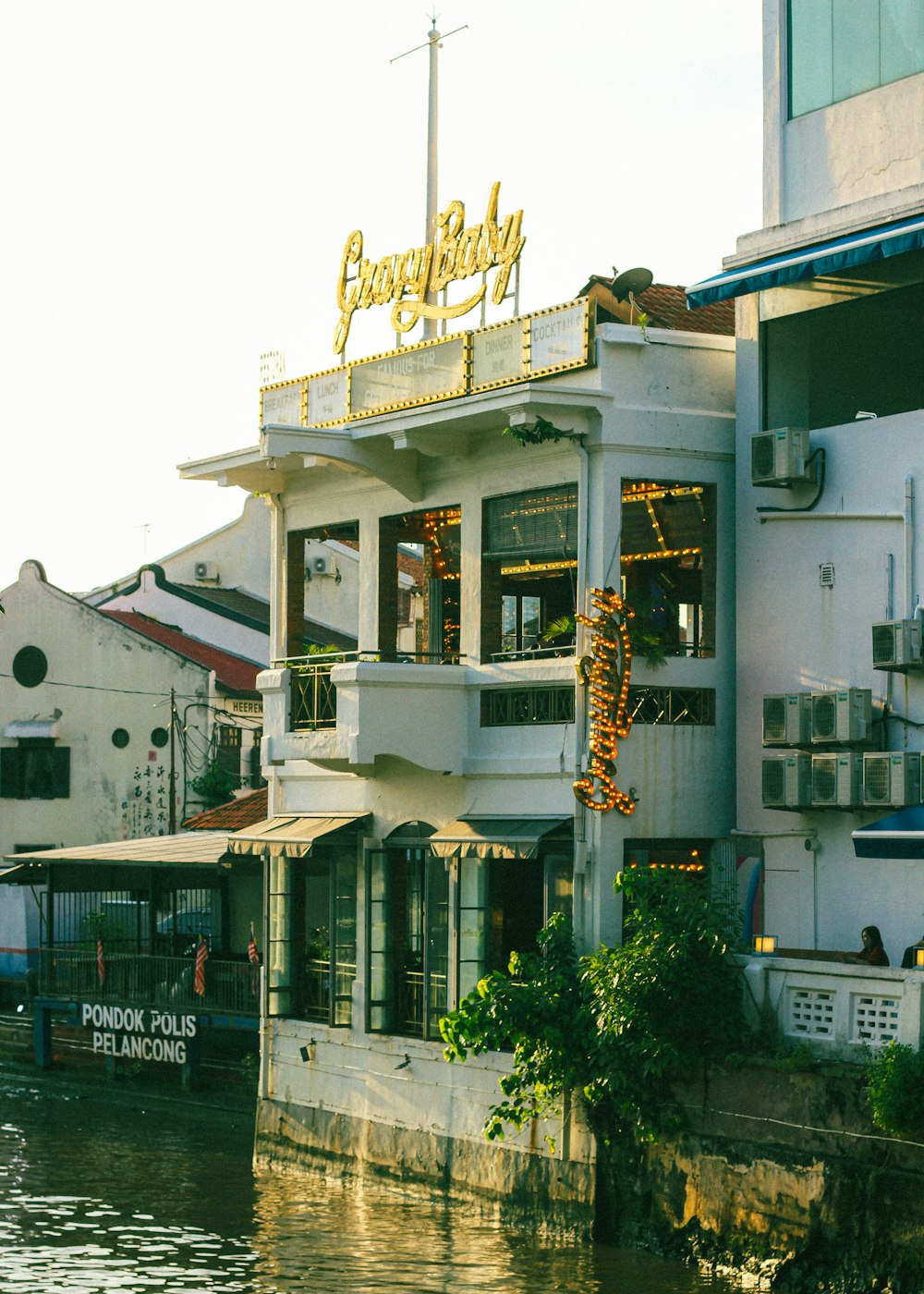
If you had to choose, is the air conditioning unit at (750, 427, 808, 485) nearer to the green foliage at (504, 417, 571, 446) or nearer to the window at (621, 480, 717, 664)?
the window at (621, 480, 717, 664)

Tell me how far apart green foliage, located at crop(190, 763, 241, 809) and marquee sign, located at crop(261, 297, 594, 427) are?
23.2m

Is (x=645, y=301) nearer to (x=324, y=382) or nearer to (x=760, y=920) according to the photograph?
(x=324, y=382)

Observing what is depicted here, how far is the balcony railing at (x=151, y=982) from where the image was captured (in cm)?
3084

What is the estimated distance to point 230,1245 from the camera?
22.5m

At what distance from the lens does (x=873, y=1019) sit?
1878cm

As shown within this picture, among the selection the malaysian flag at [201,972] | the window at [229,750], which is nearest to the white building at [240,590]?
the window at [229,750]

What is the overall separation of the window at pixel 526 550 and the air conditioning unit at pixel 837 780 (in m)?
3.27

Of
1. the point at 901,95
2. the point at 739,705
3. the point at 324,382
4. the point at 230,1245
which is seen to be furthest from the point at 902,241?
the point at 230,1245

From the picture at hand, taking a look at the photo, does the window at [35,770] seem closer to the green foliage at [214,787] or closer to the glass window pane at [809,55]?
the green foliage at [214,787]

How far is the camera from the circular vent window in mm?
51000

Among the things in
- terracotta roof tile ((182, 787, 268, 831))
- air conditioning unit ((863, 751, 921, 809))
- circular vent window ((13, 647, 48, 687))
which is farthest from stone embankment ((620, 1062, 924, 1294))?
circular vent window ((13, 647, 48, 687))

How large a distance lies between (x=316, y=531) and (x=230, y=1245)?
956 cm

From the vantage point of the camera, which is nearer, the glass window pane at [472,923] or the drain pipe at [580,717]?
the drain pipe at [580,717]

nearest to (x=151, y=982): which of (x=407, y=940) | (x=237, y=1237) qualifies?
(x=407, y=940)
